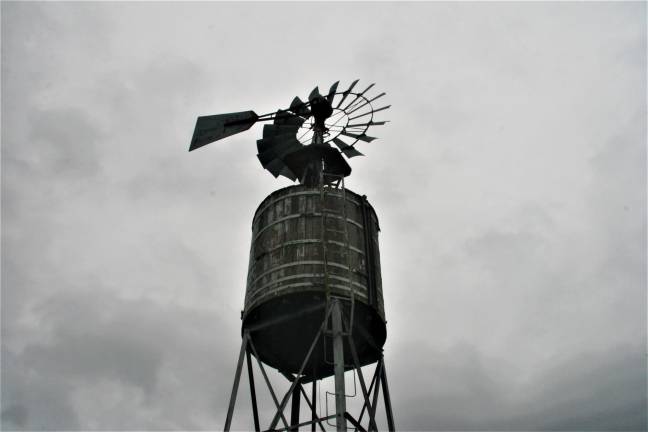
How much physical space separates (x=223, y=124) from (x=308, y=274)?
8010 mm

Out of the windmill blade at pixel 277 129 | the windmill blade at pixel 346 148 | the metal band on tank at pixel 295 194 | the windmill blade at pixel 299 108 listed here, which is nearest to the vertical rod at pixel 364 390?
the metal band on tank at pixel 295 194

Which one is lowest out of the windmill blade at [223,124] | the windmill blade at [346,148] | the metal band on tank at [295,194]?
the metal band on tank at [295,194]

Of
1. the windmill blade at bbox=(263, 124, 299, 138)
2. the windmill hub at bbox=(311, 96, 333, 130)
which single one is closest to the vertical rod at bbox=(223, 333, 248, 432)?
the windmill blade at bbox=(263, 124, 299, 138)

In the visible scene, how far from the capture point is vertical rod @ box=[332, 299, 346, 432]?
1405cm

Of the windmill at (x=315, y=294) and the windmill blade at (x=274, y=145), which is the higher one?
the windmill blade at (x=274, y=145)

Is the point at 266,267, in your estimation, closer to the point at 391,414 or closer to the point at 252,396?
the point at 252,396

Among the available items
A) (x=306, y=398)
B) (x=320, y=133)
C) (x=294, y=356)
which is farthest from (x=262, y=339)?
(x=320, y=133)

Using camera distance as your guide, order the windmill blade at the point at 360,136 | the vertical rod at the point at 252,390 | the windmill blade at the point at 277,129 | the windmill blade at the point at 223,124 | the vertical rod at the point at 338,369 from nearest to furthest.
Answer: the vertical rod at the point at 338,369
the vertical rod at the point at 252,390
the windmill blade at the point at 223,124
the windmill blade at the point at 277,129
the windmill blade at the point at 360,136

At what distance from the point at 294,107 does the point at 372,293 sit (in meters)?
8.19

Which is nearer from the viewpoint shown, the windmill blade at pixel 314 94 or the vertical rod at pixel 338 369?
the vertical rod at pixel 338 369

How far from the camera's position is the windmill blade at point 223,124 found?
21266 millimetres

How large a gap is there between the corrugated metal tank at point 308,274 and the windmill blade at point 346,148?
10.3 ft

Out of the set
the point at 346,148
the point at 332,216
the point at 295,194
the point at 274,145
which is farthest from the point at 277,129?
the point at 332,216

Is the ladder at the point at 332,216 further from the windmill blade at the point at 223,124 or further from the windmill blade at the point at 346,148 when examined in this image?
the windmill blade at the point at 223,124
